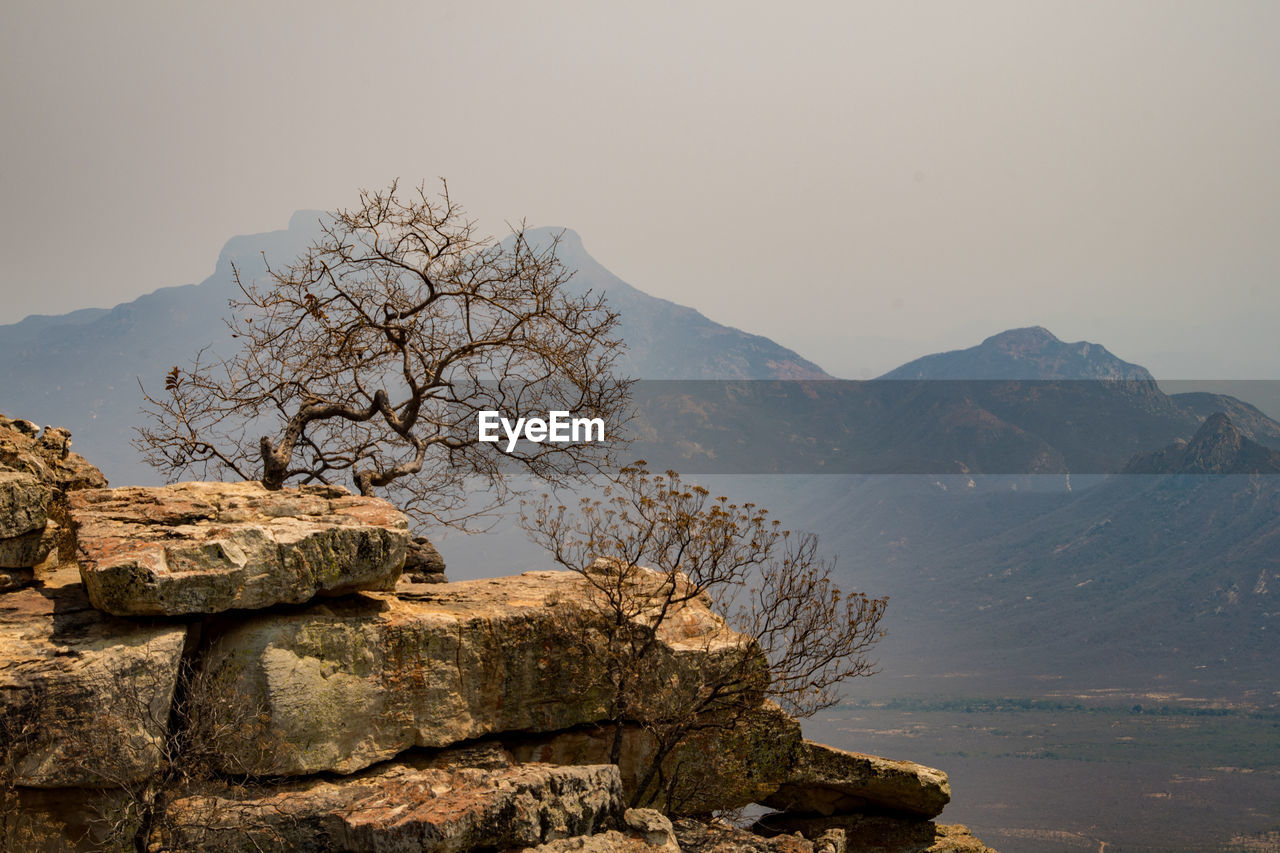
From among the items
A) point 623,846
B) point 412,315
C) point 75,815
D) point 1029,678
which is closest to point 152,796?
point 75,815

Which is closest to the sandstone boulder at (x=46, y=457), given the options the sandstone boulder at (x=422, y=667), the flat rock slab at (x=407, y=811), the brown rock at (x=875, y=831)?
the sandstone boulder at (x=422, y=667)

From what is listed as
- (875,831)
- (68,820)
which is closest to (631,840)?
(68,820)

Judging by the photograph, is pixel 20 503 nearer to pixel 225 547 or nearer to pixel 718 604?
pixel 225 547

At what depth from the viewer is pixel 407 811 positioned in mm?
14461

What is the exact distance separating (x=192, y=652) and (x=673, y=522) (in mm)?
8716

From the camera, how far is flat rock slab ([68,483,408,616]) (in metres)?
14.3

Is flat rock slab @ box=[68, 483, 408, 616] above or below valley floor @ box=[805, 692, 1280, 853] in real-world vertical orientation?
above

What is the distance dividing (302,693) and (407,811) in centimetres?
257

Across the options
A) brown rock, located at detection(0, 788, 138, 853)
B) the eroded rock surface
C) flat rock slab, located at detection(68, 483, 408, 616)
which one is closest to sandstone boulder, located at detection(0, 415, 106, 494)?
the eroded rock surface

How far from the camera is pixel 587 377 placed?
71.4 feet

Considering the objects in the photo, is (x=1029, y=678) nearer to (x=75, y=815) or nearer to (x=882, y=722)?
(x=882, y=722)

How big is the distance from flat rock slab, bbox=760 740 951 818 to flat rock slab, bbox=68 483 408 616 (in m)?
10.8

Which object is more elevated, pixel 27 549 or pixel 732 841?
pixel 27 549

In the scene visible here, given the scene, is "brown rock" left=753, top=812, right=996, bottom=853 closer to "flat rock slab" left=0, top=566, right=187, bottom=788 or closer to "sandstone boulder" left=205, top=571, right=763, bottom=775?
"sandstone boulder" left=205, top=571, right=763, bottom=775
